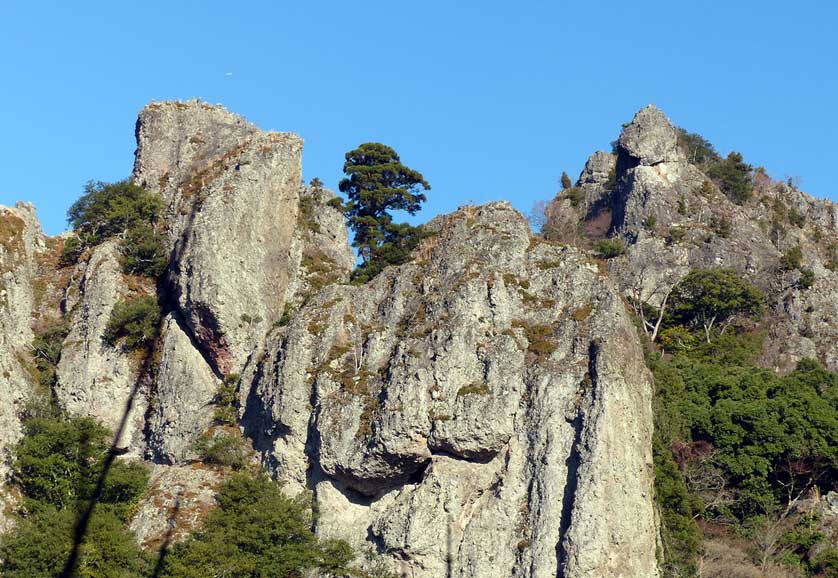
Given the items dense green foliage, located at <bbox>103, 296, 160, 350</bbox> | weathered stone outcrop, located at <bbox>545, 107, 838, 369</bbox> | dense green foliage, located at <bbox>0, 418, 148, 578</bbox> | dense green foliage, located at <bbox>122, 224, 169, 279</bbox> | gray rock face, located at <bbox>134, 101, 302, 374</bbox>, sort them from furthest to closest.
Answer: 1. weathered stone outcrop, located at <bbox>545, 107, 838, 369</bbox>
2. dense green foliage, located at <bbox>122, 224, 169, 279</bbox>
3. dense green foliage, located at <bbox>103, 296, 160, 350</bbox>
4. gray rock face, located at <bbox>134, 101, 302, 374</bbox>
5. dense green foliage, located at <bbox>0, 418, 148, 578</bbox>

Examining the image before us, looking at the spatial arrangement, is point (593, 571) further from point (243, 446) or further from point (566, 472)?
point (243, 446)

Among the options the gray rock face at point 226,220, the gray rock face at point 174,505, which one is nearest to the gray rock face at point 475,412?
the gray rock face at point 174,505

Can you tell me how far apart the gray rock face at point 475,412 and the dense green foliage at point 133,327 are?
18.3 feet

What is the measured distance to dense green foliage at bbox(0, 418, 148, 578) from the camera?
5488cm

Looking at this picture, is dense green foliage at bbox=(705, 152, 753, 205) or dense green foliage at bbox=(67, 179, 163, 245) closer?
dense green foliage at bbox=(67, 179, 163, 245)

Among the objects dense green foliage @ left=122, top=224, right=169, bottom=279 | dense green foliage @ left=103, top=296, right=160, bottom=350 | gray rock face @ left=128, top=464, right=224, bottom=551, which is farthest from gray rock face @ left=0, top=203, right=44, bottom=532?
gray rock face @ left=128, top=464, right=224, bottom=551

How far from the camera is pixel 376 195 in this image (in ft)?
252

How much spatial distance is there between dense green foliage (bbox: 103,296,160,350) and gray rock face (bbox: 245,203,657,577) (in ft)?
18.3

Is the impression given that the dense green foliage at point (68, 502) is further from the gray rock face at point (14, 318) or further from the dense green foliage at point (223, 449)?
the dense green foliage at point (223, 449)

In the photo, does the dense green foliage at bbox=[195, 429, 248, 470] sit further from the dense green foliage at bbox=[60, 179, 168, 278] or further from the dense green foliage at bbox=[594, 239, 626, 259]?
the dense green foliage at bbox=[594, 239, 626, 259]

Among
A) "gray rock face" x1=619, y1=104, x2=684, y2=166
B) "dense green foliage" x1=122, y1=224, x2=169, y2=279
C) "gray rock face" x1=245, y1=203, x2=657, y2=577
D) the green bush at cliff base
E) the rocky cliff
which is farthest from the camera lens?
"gray rock face" x1=619, y1=104, x2=684, y2=166

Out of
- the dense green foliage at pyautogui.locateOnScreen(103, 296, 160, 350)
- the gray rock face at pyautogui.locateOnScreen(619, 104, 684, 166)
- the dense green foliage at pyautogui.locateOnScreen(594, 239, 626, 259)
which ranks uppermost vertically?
the gray rock face at pyautogui.locateOnScreen(619, 104, 684, 166)

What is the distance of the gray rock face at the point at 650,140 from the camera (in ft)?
300

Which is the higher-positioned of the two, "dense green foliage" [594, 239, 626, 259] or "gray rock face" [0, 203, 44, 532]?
"dense green foliage" [594, 239, 626, 259]
